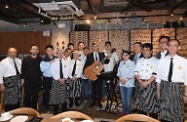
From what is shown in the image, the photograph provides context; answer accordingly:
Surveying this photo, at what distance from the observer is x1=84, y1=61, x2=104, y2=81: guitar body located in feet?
15.8

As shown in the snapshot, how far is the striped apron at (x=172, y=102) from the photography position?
108 inches

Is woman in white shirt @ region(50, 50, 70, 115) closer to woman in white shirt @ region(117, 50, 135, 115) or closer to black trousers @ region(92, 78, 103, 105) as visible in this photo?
black trousers @ region(92, 78, 103, 105)

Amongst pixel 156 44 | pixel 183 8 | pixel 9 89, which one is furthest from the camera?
pixel 156 44

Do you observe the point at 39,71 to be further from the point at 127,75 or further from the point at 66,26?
the point at 66,26

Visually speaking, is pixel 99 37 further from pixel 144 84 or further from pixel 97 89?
pixel 144 84

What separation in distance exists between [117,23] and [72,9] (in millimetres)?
2809

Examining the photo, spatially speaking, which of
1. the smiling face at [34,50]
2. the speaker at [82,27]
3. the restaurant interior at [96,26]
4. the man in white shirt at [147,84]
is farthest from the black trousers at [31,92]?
the speaker at [82,27]

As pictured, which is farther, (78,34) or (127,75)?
(78,34)

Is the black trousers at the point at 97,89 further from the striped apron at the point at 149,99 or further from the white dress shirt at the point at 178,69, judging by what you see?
the white dress shirt at the point at 178,69

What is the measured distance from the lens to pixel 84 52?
545cm

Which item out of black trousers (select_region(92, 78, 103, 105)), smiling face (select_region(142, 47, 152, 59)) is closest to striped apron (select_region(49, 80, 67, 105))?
black trousers (select_region(92, 78, 103, 105))

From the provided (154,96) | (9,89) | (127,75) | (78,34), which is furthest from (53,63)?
(78,34)

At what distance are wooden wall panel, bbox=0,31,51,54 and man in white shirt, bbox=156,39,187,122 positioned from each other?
6.08 metres

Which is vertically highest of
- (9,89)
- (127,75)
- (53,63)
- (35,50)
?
(35,50)
